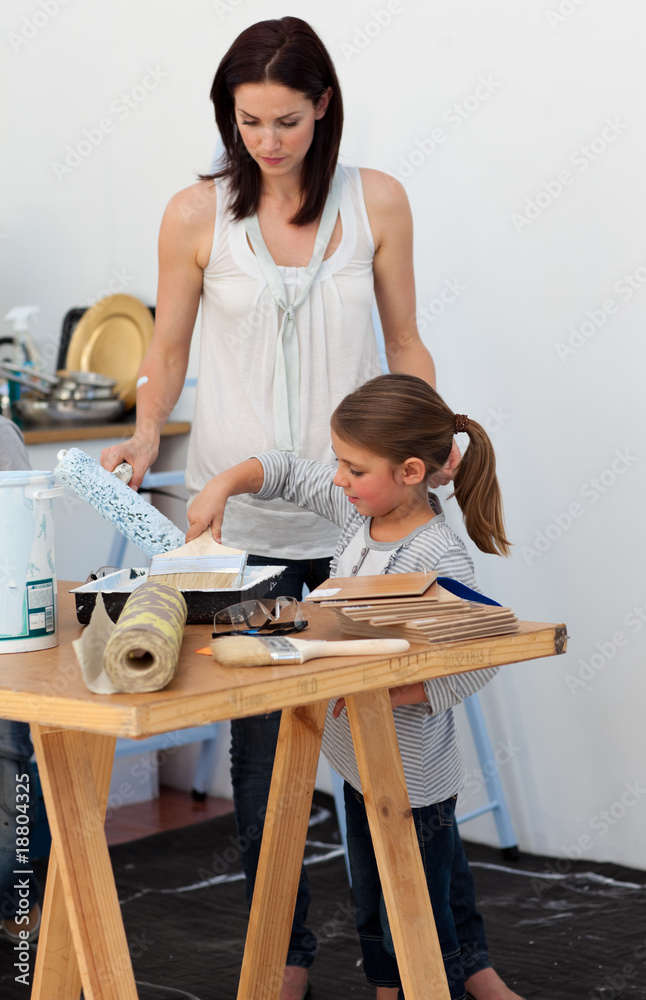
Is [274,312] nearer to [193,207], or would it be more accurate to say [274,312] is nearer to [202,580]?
[193,207]

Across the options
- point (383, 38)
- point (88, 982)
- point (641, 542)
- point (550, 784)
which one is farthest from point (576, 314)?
point (88, 982)

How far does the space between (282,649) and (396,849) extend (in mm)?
310

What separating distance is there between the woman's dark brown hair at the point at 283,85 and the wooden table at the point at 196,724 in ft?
2.49

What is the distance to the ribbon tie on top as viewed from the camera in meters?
1.75

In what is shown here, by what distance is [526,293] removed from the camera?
2.45 meters

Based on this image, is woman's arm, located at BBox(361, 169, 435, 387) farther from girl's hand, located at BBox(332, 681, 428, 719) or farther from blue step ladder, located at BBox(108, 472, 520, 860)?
blue step ladder, located at BBox(108, 472, 520, 860)

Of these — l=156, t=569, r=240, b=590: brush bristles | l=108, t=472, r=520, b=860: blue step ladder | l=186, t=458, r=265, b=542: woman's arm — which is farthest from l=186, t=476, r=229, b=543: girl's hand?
l=108, t=472, r=520, b=860: blue step ladder

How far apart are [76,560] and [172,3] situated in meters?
1.55

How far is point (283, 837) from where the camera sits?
56.1 inches

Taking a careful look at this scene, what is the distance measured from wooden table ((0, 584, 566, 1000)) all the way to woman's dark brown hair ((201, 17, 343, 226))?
0.76 meters

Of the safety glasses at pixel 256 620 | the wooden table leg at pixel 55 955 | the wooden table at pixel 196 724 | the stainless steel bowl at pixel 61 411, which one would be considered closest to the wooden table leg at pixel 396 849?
the wooden table at pixel 196 724

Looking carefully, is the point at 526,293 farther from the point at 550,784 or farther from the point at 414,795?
the point at 414,795

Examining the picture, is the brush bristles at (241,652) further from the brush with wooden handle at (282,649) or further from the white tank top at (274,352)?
the white tank top at (274,352)

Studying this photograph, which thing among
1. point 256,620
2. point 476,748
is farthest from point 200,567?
point 476,748
